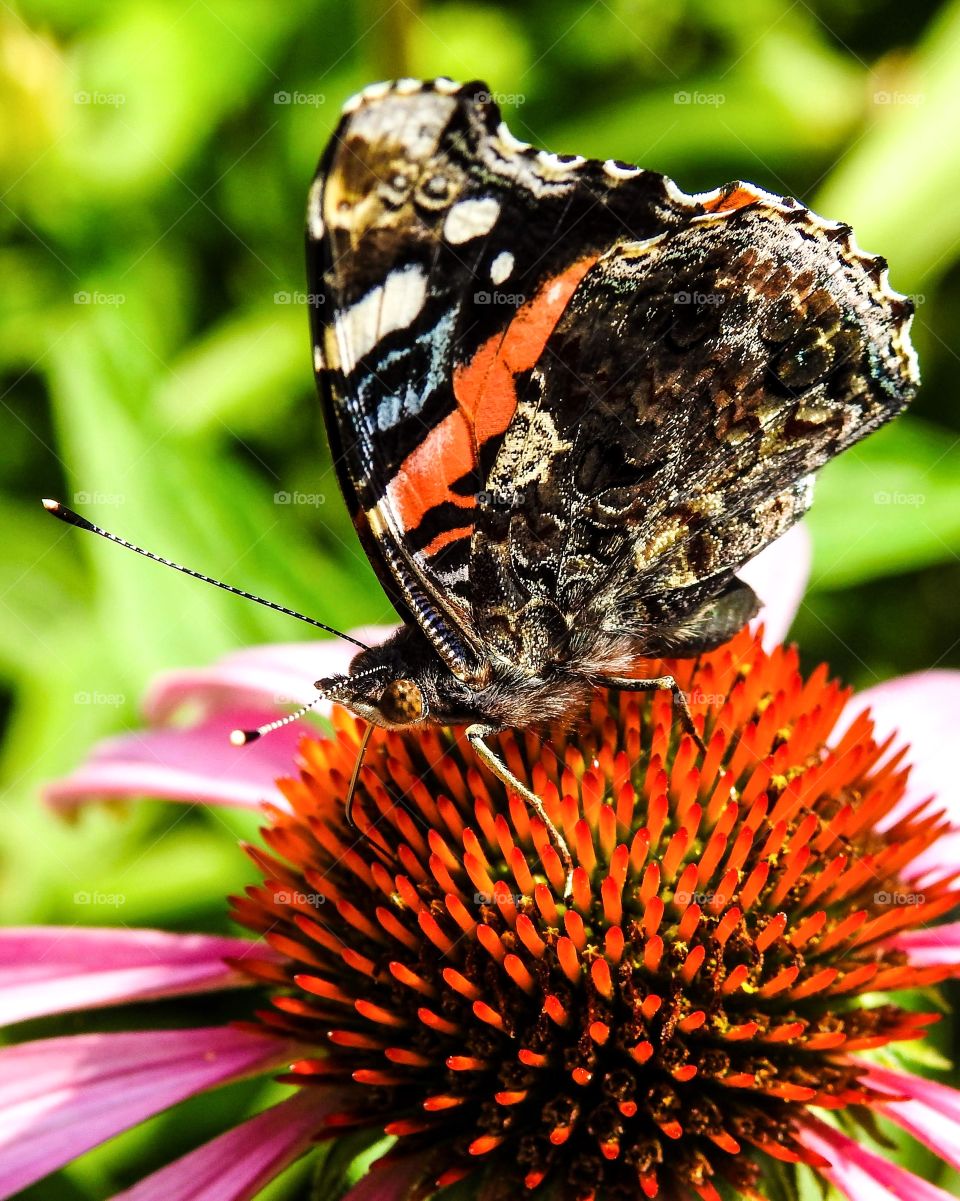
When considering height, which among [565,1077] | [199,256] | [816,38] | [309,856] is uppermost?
[199,256]

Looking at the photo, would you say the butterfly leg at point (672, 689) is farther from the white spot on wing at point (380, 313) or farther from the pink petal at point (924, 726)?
the white spot on wing at point (380, 313)

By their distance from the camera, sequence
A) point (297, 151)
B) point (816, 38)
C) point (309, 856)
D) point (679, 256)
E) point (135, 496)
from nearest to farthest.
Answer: point (679, 256) → point (309, 856) → point (135, 496) → point (297, 151) → point (816, 38)

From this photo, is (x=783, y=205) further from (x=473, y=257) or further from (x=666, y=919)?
(x=666, y=919)

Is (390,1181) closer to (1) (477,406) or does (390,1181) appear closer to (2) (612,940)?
(2) (612,940)

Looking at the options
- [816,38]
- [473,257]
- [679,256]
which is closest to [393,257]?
[473,257]

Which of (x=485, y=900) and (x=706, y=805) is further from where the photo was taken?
(x=706, y=805)

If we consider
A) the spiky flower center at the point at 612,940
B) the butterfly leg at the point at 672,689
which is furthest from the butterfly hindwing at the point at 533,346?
the spiky flower center at the point at 612,940

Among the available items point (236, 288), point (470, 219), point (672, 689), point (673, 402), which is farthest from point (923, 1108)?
point (236, 288)
